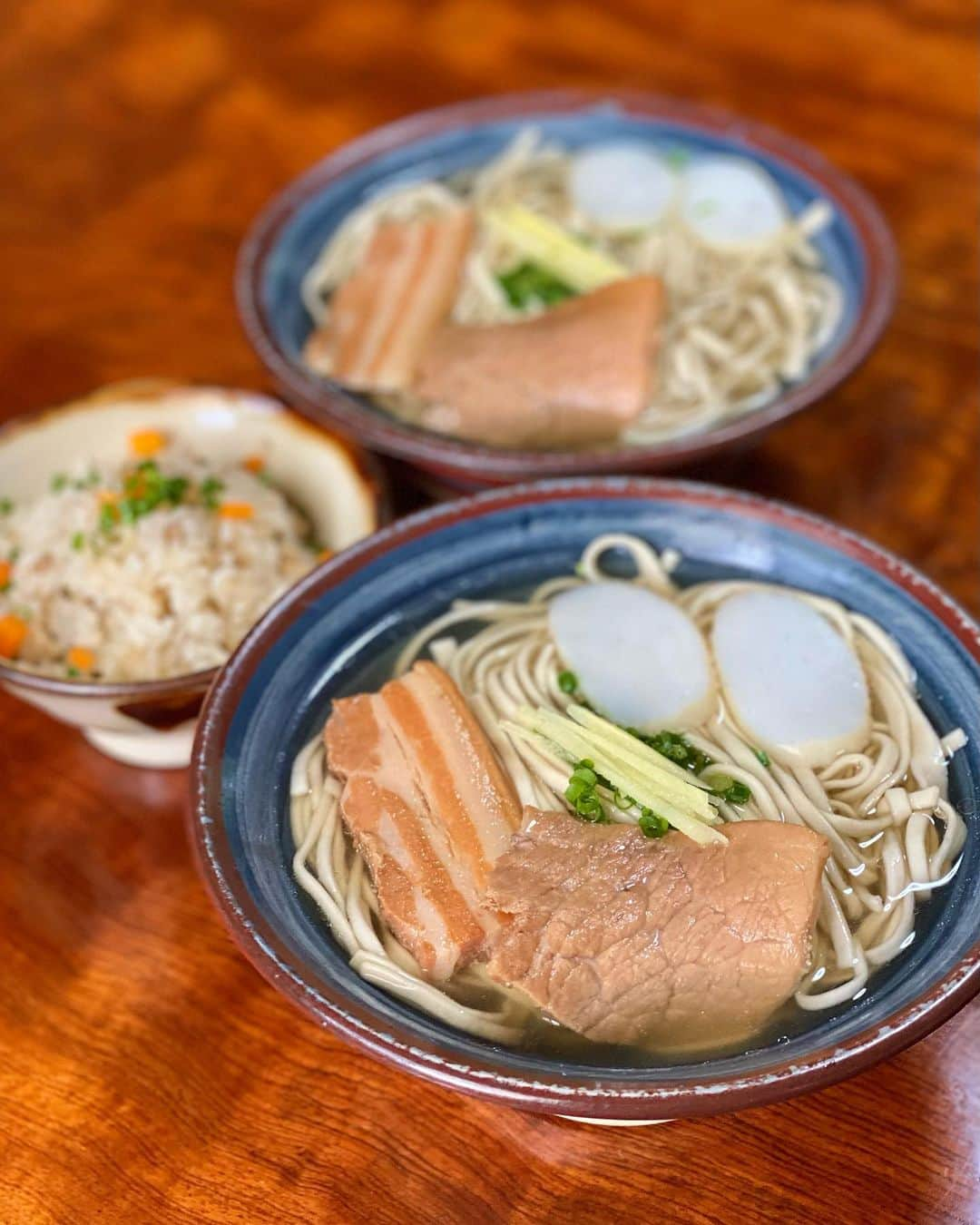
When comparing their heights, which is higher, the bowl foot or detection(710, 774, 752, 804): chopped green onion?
detection(710, 774, 752, 804): chopped green onion

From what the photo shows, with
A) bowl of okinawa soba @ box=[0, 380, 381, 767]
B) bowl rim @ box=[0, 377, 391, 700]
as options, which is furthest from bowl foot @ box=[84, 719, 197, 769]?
bowl rim @ box=[0, 377, 391, 700]

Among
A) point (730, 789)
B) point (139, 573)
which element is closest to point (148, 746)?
point (139, 573)

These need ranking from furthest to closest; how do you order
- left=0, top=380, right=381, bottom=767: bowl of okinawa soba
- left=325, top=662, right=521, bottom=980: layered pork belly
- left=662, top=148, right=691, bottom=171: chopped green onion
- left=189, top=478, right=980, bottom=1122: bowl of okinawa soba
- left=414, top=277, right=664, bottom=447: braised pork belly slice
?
left=662, top=148, right=691, bottom=171: chopped green onion → left=414, top=277, right=664, bottom=447: braised pork belly slice → left=0, top=380, right=381, bottom=767: bowl of okinawa soba → left=325, top=662, right=521, bottom=980: layered pork belly → left=189, top=478, right=980, bottom=1122: bowl of okinawa soba

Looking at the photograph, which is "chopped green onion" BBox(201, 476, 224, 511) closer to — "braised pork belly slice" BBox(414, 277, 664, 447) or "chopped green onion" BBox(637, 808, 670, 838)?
"braised pork belly slice" BBox(414, 277, 664, 447)

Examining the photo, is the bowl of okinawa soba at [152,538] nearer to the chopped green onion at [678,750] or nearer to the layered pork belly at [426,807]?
the layered pork belly at [426,807]

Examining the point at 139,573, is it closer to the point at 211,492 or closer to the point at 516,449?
the point at 211,492

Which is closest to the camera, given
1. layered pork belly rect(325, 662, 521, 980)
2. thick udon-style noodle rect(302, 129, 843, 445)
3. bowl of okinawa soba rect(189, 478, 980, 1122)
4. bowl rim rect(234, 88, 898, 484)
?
bowl of okinawa soba rect(189, 478, 980, 1122)

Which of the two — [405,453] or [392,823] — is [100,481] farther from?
[392,823]
